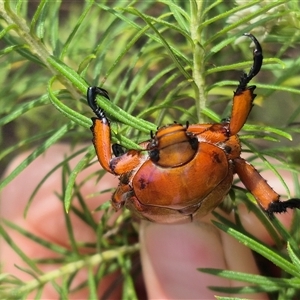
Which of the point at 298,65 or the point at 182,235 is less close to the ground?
the point at 298,65

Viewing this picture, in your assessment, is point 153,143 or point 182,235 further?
point 182,235

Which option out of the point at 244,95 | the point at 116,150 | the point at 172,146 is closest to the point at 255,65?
the point at 244,95

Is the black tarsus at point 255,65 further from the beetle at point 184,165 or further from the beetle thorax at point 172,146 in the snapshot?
the beetle thorax at point 172,146

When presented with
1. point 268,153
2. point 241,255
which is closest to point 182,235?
point 241,255

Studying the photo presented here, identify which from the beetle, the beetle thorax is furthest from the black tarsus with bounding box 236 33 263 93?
the beetle thorax

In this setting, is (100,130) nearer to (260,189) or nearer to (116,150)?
(116,150)

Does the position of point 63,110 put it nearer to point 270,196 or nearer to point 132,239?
point 270,196
